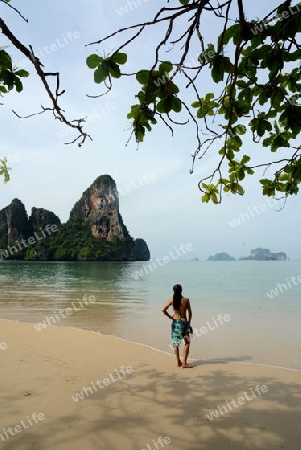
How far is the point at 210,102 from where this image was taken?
2.11 meters

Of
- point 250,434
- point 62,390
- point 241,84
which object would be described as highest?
point 241,84

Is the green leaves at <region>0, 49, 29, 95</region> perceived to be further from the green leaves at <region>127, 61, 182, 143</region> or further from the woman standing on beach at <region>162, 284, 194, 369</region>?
the woman standing on beach at <region>162, 284, 194, 369</region>

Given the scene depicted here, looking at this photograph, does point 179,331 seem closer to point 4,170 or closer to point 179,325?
point 179,325

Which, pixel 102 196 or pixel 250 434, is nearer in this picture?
pixel 250 434

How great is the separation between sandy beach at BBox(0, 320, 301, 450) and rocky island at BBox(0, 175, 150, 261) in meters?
95.1

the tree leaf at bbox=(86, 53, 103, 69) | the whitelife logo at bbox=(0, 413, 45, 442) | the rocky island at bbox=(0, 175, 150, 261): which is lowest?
the whitelife logo at bbox=(0, 413, 45, 442)

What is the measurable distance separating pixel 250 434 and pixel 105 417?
5.17 feet

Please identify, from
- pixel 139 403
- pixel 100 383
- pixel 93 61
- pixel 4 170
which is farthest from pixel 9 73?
pixel 100 383

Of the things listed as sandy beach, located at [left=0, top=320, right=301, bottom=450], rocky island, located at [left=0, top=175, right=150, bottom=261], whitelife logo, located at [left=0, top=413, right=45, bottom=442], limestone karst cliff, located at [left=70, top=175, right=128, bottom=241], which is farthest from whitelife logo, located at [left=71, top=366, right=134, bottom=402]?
limestone karst cliff, located at [left=70, top=175, right=128, bottom=241]

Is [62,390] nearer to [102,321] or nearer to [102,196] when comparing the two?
[102,321]

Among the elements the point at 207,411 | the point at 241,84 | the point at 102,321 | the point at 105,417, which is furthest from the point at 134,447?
the point at 102,321

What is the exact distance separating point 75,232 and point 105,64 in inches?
4286

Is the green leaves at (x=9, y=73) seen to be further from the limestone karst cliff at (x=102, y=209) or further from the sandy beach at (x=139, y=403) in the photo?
the limestone karst cliff at (x=102, y=209)

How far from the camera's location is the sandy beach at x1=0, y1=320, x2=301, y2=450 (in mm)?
3039
